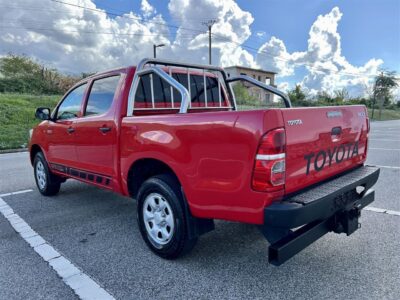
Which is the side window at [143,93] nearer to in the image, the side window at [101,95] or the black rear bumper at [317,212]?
the side window at [101,95]

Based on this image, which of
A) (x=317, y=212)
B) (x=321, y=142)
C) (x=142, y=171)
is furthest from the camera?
(x=142, y=171)

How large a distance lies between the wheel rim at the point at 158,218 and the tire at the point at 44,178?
8.82 ft

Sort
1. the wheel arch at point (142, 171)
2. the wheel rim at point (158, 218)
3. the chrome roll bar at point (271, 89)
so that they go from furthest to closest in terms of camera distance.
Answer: the chrome roll bar at point (271, 89) < the wheel arch at point (142, 171) < the wheel rim at point (158, 218)

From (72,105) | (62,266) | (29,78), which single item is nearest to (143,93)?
(72,105)

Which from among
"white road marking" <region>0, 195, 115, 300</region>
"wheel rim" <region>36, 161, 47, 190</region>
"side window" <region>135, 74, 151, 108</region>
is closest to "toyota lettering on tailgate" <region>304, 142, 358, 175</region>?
"white road marking" <region>0, 195, 115, 300</region>

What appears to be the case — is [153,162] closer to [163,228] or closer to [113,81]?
[163,228]

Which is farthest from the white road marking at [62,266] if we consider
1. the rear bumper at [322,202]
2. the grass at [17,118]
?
the grass at [17,118]

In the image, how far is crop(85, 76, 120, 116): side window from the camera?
3826 millimetres

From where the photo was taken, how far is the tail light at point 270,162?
225 centimetres

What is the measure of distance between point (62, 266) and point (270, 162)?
86.0 inches

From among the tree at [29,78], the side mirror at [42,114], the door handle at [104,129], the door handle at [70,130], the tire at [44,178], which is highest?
the tree at [29,78]

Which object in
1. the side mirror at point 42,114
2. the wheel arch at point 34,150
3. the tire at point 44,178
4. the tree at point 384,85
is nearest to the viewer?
the side mirror at point 42,114

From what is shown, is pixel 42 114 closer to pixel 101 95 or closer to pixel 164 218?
pixel 101 95

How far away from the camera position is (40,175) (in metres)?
5.46
